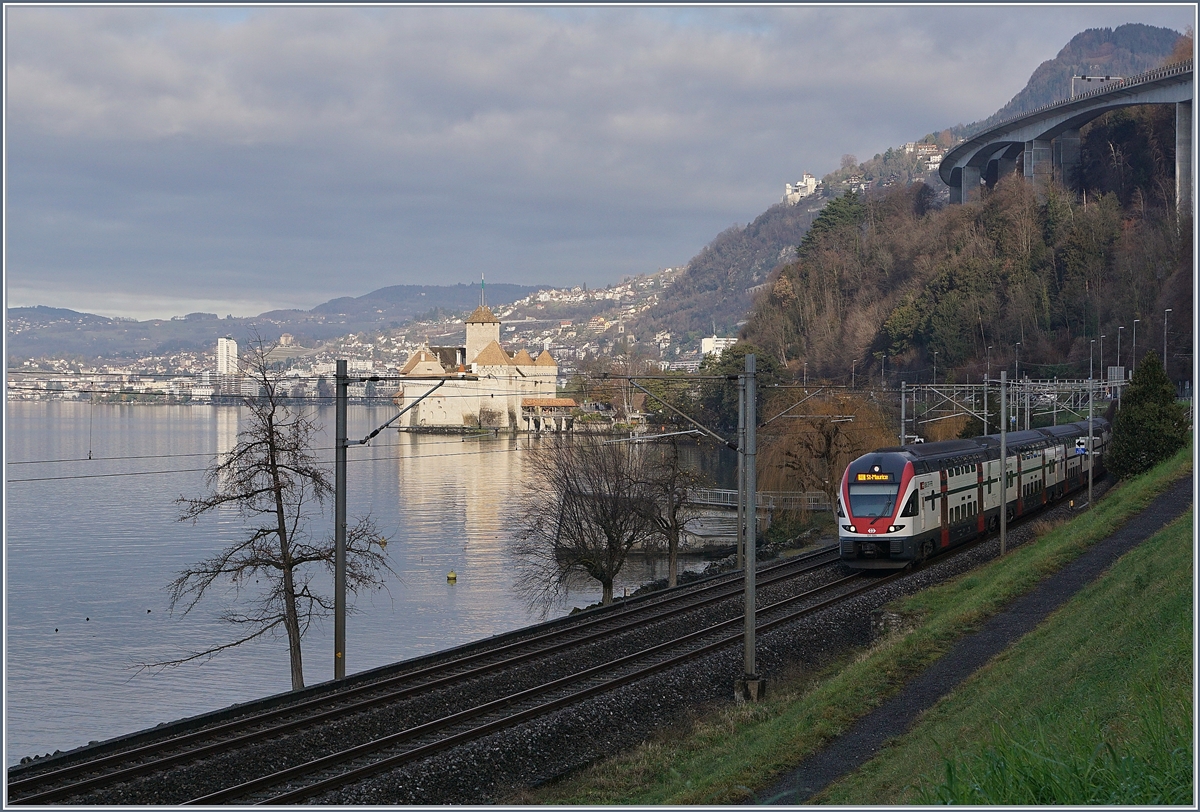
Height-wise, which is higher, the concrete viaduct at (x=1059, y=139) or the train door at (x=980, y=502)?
the concrete viaduct at (x=1059, y=139)

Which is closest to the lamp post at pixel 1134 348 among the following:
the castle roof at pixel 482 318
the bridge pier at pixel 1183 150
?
the bridge pier at pixel 1183 150

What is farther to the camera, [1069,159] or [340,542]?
[1069,159]

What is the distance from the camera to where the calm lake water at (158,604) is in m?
27.8

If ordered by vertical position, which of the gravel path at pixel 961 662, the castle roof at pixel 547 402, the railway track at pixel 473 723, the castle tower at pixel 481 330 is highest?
the castle tower at pixel 481 330

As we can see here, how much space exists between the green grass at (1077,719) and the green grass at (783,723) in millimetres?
1060

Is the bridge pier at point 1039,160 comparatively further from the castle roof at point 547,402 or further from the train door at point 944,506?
the train door at point 944,506

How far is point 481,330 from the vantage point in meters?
181

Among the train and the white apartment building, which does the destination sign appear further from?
the white apartment building

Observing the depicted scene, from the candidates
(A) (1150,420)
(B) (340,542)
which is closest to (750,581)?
(B) (340,542)

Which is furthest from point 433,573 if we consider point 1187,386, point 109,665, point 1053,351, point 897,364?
point 897,364

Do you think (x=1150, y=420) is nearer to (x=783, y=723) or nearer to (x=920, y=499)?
(x=920, y=499)

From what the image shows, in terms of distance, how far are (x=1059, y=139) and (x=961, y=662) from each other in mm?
100335

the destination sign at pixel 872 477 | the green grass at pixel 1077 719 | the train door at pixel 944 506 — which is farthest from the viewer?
the train door at pixel 944 506

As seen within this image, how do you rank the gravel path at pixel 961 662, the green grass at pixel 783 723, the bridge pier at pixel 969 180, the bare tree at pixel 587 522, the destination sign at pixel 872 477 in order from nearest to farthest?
the gravel path at pixel 961 662 → the green grass at pixel 783 723 → the destination sign at pixel 872 477 → the bare tree at pixel 587 522 → the bridge pier at pixel 969 180
